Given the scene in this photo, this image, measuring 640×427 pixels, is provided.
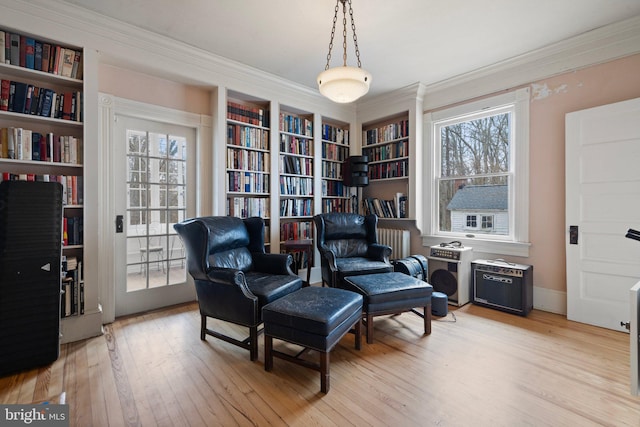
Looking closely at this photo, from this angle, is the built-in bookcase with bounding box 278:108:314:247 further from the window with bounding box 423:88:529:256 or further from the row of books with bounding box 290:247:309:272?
the window with bounding box 423:88:529:256

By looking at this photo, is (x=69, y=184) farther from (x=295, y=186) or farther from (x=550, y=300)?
(x=550, y=300)

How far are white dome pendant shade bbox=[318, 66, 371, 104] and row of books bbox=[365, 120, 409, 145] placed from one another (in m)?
2.25

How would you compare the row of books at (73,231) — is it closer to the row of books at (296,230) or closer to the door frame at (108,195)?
the door frame at (108,195)

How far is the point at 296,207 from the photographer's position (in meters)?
4.09

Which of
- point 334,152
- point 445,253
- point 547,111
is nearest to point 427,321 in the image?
point 445,253

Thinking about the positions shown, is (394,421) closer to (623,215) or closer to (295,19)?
(623,215)

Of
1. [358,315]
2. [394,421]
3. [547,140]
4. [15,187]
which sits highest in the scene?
[547,140]

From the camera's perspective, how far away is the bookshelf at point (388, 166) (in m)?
4.18

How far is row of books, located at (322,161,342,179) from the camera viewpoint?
14.6 ft

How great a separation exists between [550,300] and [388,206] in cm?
217

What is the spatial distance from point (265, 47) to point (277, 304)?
256cm

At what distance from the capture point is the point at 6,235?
1.94 m

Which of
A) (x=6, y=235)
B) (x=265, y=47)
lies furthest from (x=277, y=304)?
(x=265, y=47)

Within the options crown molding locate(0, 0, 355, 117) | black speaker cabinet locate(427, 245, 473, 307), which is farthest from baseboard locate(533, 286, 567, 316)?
crown molding locate(0, 0, 355, 117)
